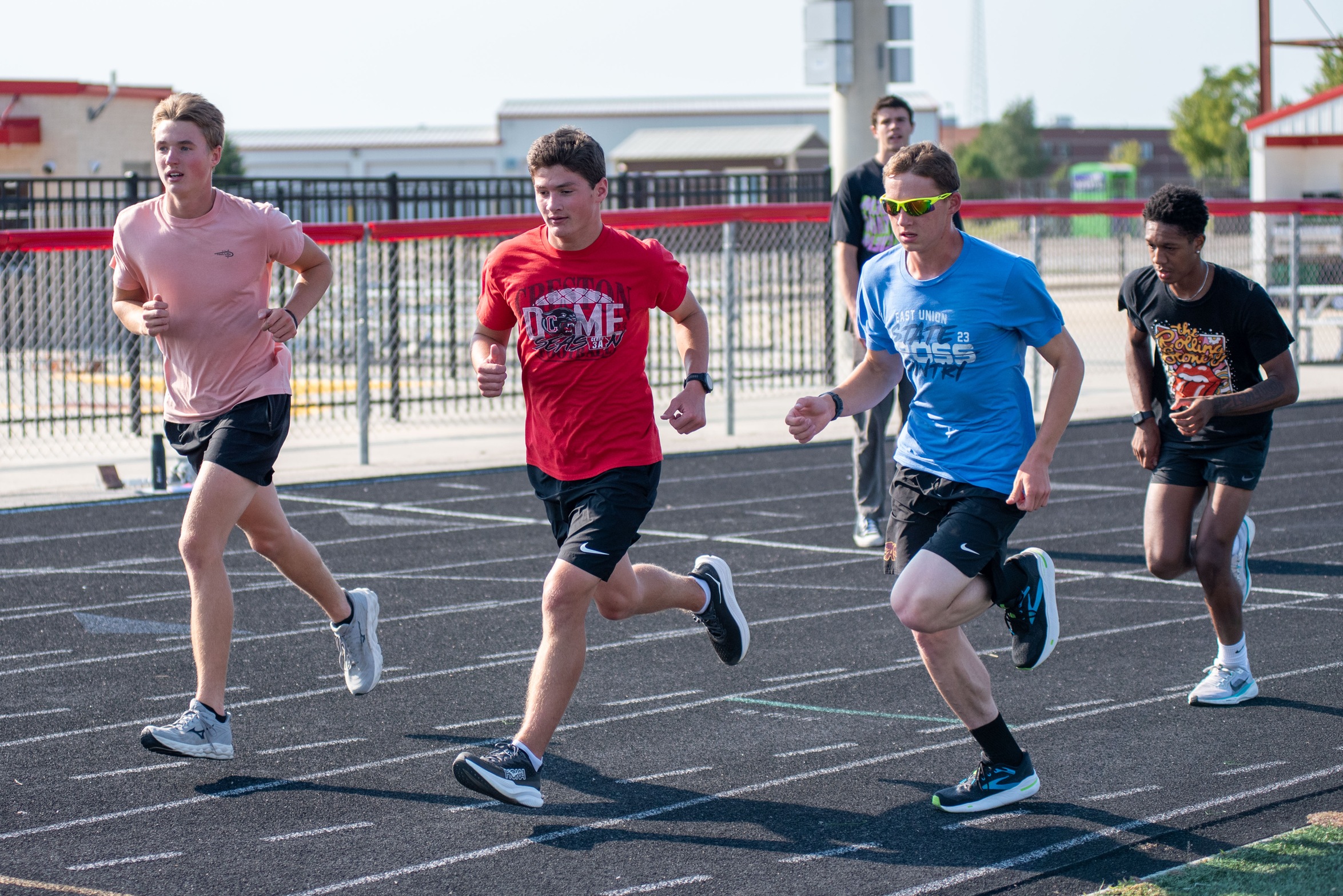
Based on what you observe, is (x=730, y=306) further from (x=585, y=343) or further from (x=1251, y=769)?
(x=1251, y=769)

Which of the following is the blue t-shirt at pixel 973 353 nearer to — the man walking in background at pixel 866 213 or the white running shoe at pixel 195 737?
the white running shoe at pixel 195 737

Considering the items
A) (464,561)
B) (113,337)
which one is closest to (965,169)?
(113,337)

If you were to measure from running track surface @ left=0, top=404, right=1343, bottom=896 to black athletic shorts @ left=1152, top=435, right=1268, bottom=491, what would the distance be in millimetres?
779

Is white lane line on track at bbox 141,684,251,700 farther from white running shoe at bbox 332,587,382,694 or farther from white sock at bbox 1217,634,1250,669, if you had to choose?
white sock at bbox 1217,634,1250,669

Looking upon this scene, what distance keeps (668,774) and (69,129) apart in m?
23.7

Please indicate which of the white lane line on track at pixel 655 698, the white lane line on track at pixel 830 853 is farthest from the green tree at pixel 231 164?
the white lane line on track at pixel 830 853

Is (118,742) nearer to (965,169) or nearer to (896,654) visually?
(896,654)

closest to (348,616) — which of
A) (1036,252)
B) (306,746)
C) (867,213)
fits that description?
(306,746)

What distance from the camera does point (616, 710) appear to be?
5816 mm

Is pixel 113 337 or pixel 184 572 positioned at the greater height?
pixel 113 337

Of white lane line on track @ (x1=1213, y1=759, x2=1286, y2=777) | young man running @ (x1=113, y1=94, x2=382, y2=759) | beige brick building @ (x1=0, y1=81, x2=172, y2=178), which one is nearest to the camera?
white lane line on track @ (x1=1213, y1=759, x2=1286, y2=777)

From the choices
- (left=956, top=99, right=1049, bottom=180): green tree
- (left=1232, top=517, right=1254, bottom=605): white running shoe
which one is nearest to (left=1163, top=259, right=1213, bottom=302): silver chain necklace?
(left=1232, top=517, right=1254, bottom=605): white running shoe

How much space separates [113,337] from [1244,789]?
1549cm

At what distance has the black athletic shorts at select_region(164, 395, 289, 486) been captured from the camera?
5340 millimetres
